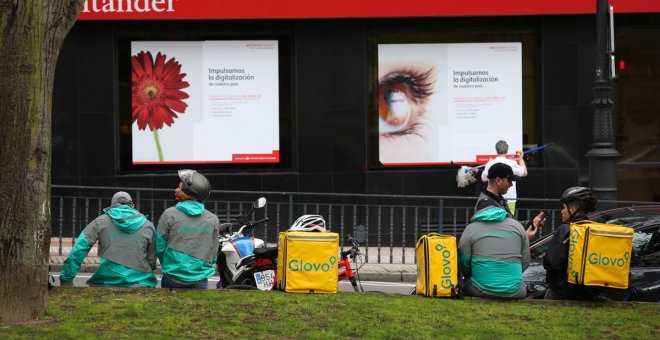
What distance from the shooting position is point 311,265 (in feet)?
30.7

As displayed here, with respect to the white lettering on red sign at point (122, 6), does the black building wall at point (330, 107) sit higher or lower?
lower

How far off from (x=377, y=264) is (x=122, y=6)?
19.5 ft

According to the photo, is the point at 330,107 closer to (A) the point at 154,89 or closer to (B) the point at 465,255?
(A) the point at 154,89

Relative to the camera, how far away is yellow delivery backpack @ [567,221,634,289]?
901 cm

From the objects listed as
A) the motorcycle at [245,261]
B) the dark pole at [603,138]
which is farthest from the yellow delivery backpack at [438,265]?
the dark pole at [603,138]

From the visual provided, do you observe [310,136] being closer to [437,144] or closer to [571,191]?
[437,144]

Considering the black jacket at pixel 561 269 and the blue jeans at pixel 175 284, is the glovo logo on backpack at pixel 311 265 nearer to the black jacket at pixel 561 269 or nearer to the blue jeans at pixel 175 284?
the blue jeans at pixel 175 284

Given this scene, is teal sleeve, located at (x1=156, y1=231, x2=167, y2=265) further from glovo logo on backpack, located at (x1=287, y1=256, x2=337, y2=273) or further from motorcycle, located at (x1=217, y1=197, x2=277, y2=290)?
glovo logo on backpack, located at (x1=287, y1=256, x2=337, y2=273)

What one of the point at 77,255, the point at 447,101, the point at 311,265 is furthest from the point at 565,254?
the point at 447,101

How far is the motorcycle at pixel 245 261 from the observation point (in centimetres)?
1056

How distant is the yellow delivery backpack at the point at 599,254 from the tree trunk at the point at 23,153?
419 cm

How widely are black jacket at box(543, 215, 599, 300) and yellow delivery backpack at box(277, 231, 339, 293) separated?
180 cm

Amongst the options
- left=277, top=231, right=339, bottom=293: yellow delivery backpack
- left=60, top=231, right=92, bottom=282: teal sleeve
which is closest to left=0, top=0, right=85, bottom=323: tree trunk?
left=60, top=231, right=92, bottom=282: teal sleeve

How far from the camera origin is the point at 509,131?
1897 cm
